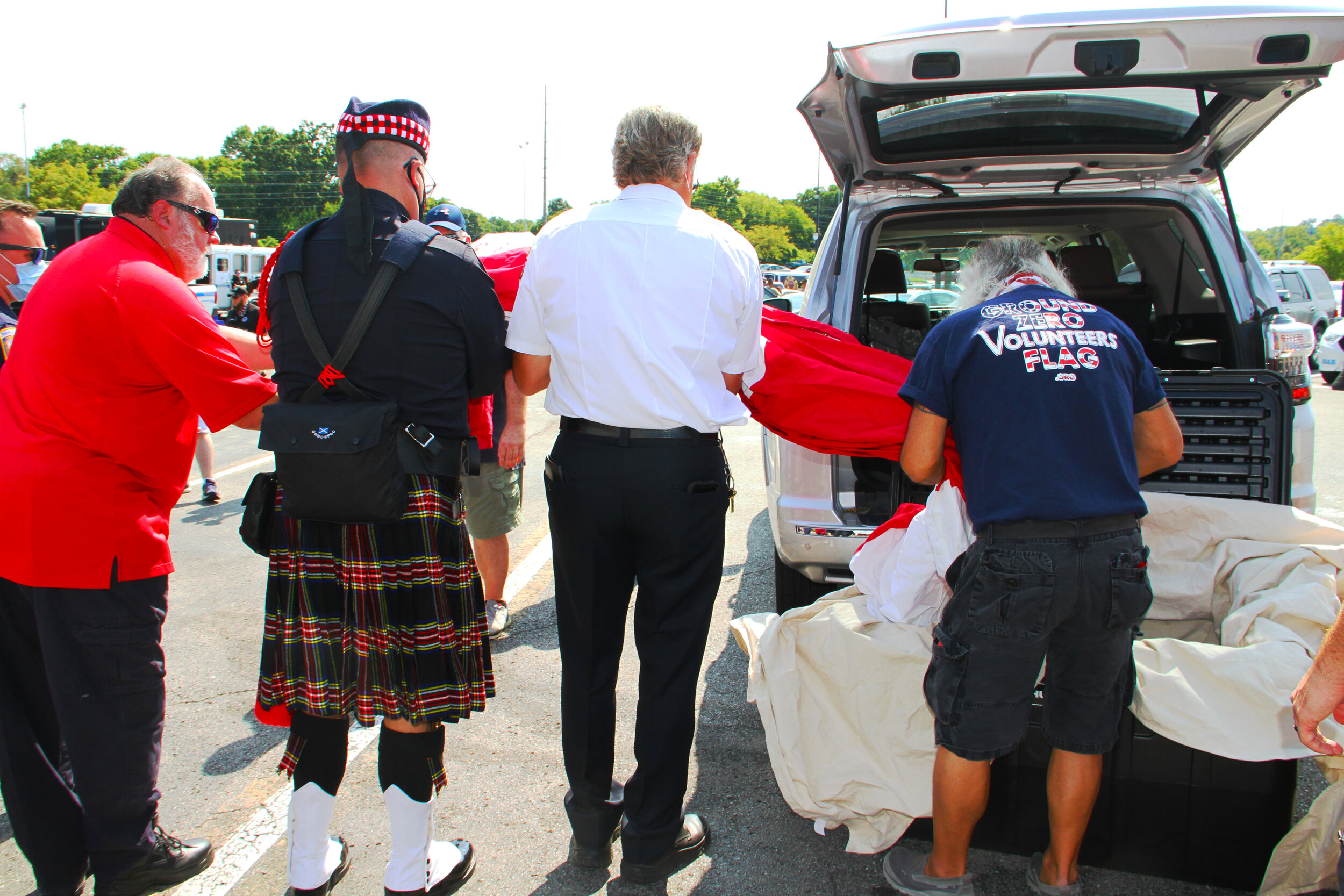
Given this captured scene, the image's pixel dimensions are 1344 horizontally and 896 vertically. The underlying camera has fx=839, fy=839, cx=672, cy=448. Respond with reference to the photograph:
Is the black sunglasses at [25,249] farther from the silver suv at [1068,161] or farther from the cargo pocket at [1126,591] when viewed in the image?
the cargo pocket at [1126,591]

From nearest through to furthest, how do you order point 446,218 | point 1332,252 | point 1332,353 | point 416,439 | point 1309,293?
point 416,439
point 446,218
point 1332,353
point 1309,293
point 1332,252

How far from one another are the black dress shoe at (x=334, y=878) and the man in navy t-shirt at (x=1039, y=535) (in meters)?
1.58

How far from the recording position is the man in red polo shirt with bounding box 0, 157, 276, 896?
6.94ft

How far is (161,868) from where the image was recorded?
231cm

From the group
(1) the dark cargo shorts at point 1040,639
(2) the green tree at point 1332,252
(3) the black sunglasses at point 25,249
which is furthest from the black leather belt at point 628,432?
(2) the green tree at point 1332,252

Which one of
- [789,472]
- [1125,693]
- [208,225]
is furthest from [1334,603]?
[208,225]

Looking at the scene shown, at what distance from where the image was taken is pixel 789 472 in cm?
313

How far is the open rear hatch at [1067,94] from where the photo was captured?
2320 mm

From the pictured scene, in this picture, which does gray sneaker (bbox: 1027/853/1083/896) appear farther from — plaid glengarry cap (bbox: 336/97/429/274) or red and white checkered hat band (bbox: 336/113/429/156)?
red and white checkered hat band (bbox: 336/113/429/156)

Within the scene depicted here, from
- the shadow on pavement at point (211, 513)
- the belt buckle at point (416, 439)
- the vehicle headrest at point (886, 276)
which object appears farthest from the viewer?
the shadow on pavement at point (211, 513)

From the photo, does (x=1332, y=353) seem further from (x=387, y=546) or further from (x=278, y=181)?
(x=278, y=181)

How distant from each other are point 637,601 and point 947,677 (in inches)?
32.7

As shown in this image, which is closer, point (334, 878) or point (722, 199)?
point (334, 878)

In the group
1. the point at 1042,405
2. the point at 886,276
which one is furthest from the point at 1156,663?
the point at 886,276
